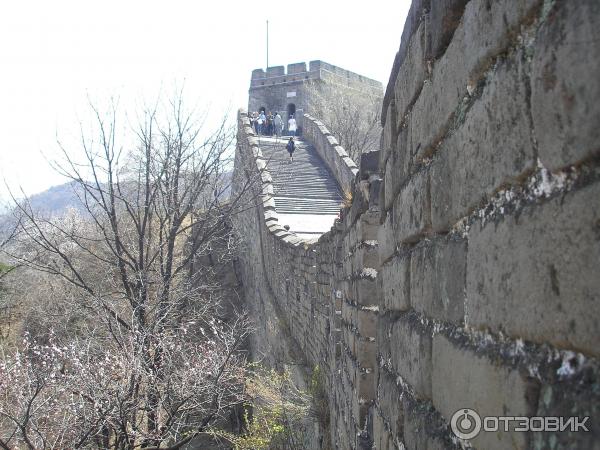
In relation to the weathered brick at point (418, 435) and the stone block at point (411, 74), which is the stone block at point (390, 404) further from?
the stone block at point (411, 74)

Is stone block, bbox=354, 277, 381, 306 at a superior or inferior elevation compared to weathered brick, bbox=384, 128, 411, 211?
inferior

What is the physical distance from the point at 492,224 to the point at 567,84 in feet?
1.24

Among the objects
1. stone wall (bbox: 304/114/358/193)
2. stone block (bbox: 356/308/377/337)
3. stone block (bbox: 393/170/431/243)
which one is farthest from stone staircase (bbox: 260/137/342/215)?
stone block (bbox: 393/170/431/243)

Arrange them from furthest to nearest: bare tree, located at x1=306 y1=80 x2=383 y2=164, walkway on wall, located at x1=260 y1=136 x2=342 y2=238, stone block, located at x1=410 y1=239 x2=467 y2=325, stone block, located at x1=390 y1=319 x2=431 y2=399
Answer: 1. bare tree, located at x1=306 y1=80 x2=383 y2=164
2. walkway on wall, located at x1=260 y1=136 x2=342 y2=238
3. stone block, located at x1=390 y1=319 x2=431 y2=399
4. stone block, located at x1=410 y1=239 x2=467 y2=325

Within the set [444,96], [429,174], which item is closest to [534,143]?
[444,96]

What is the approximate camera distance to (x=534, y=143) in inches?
38.8

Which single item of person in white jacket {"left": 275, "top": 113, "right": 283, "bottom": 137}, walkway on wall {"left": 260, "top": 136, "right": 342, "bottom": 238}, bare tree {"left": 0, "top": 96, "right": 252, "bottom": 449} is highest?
person in white jacket {"left": 275, "top": 113, "right": 283, "bottom": 137}

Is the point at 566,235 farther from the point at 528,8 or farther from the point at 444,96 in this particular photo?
the point at 444,96

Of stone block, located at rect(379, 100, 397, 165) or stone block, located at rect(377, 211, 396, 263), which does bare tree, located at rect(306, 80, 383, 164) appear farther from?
stone block, located at rect(377, 211, 396, 263)

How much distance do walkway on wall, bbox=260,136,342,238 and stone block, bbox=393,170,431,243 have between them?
12.2 metres

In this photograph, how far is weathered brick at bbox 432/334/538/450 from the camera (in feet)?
3.35

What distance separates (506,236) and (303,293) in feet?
26.1

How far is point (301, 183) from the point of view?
18688mm

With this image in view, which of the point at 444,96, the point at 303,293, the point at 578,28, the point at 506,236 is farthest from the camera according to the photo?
the point at 303,293
